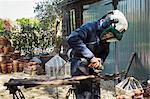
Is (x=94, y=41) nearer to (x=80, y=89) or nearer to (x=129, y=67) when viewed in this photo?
(x=80, y=89)

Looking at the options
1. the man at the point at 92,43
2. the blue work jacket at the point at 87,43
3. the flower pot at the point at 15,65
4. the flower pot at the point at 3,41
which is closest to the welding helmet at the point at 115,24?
the man at the point at 92,43

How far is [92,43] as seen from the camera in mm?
4566

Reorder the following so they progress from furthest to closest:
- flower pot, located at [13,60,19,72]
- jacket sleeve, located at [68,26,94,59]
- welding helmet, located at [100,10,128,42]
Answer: flower pot, located at [13,60,19,72], jacket sleeve, located at [68,26,94,59], welding helmet, located at [100,10,128,42]

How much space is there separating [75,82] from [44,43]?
12.4 metres

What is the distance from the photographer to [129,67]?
7.89 meters

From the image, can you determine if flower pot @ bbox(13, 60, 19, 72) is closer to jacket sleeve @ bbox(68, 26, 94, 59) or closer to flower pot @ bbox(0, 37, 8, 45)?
flower pot @ bbox(0, 37, 8, 45)

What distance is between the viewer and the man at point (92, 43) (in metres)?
4.10

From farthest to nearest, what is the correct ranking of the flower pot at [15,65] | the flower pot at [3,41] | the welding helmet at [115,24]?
the flower pot at [3,41], the flower pot at [15,65], the welding helmet at [115,24]

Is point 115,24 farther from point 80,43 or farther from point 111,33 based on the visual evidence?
point 80,43

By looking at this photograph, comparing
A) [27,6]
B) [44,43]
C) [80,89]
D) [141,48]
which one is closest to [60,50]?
[44,43]

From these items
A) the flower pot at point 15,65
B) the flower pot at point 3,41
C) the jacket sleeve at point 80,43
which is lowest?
the flower pot at point 15,65

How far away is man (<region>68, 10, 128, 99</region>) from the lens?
13.4 ft

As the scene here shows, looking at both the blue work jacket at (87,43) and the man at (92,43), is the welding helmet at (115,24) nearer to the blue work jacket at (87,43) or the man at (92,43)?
the man at (92,43)

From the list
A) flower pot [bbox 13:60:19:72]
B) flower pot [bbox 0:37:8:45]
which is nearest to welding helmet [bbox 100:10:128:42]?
flower pot [bbox 13:60:19:72]
